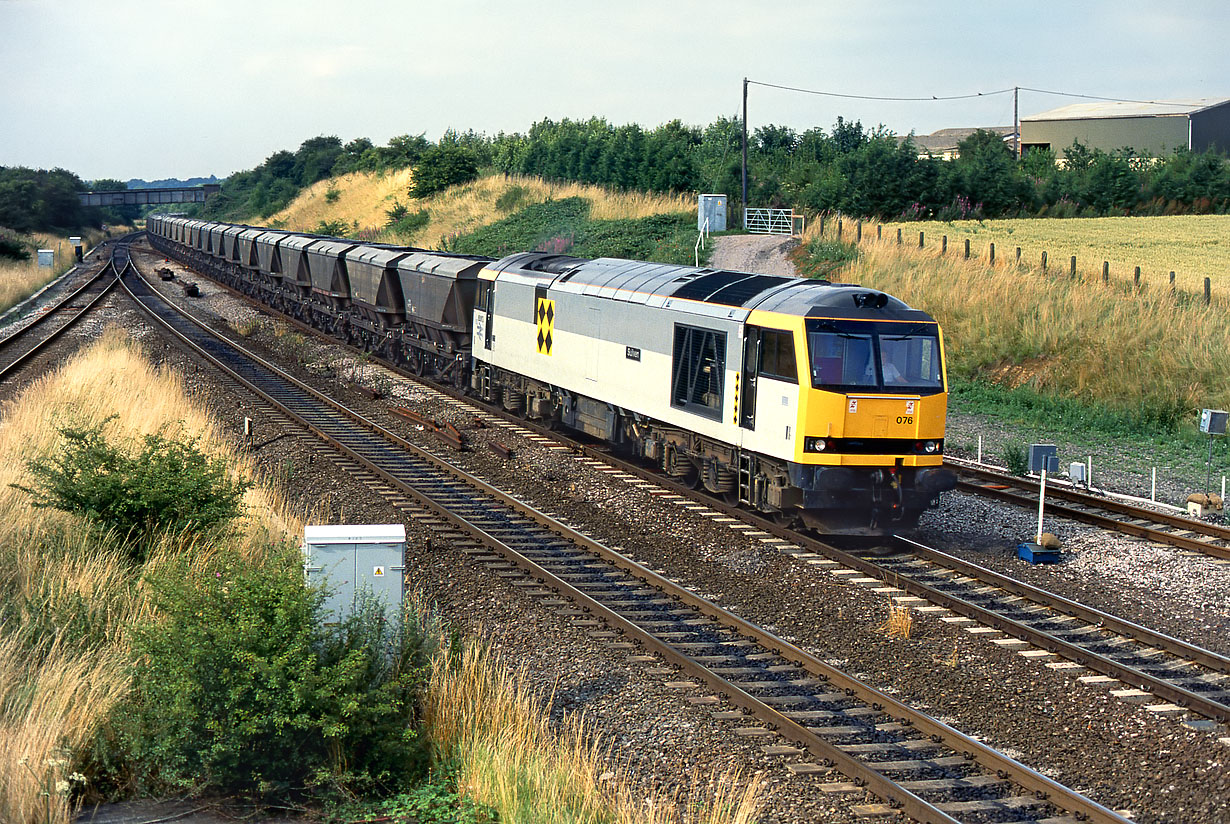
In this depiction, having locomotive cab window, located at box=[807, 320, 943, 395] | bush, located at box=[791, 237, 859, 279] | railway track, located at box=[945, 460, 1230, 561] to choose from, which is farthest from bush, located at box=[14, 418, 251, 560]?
bush, located at box=[791, 237, 859, 279]

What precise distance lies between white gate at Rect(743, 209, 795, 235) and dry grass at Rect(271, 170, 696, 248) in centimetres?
322

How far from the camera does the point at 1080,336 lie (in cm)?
2434

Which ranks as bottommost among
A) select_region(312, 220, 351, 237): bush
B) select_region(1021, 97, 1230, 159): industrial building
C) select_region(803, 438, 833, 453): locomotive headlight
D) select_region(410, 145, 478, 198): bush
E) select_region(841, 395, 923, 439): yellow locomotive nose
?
select_region(803, 438, 833, 453): locomotive headlight

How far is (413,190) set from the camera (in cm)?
7338

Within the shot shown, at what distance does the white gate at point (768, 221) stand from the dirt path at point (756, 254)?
2.06 m

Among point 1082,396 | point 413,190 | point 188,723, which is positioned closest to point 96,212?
point 413,190

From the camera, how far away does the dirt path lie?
3984cm

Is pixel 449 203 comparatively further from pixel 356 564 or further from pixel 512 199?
pixel 356 564

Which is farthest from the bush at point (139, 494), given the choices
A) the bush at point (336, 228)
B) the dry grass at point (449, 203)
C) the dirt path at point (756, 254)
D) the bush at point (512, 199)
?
the bush at point (336, 228)

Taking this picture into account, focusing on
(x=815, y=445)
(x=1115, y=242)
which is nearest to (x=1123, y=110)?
(x=1115, y=242)

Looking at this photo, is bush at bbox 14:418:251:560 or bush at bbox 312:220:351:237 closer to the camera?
bush at bbox 14:418:251:560

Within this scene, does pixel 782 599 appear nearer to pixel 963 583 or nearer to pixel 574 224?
pixel 963 583

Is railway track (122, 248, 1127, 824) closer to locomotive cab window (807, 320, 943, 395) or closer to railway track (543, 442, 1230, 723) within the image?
railway track (543, 442, 1230, 723)

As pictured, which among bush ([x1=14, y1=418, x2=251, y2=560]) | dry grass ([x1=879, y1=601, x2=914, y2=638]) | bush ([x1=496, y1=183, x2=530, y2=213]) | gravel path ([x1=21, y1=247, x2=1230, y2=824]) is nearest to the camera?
gravel path ([x1=21, y1=247, x2=1230, y2=824])
